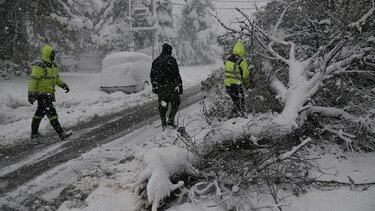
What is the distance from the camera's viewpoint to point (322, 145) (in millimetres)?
6074

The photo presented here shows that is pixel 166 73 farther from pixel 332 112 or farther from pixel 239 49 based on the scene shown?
pixel 332 112

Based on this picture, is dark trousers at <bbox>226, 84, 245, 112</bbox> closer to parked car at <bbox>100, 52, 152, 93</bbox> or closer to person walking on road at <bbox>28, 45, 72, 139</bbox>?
person walking on road at <bbox>28, 45, 72, 139</bbox>

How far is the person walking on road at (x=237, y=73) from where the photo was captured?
23.4 feet

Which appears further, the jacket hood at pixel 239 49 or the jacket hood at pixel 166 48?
the jacket hood at pixel 166 48

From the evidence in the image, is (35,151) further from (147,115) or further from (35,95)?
(147,115)

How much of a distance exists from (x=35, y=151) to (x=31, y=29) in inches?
425

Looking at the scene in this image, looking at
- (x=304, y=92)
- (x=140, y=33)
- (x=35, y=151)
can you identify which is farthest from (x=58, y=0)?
(x=140, y=33)

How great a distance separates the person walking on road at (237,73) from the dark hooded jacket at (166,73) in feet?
3.54

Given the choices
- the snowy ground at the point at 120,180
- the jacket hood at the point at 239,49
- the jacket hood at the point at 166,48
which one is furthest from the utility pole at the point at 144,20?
the jacket hood at the point at 239,49

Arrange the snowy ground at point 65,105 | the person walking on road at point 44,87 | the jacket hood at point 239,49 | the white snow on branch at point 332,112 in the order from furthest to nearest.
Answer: the snowy ground at point 65,105 < the person walking on road at point 44,87 < the jacket hood at point 239,49 < the white snow on branch at point 332,112

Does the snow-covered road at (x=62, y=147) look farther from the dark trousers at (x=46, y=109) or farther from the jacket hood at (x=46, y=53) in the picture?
the jacket hood at (x=46, y=53)

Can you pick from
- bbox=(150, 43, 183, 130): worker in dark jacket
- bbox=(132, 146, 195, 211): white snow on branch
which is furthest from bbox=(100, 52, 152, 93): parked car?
bbox=(132, 146, 195, 211): white snow on branch

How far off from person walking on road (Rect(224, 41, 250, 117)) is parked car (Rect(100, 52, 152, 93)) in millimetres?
7046

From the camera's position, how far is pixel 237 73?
23.5 feet
